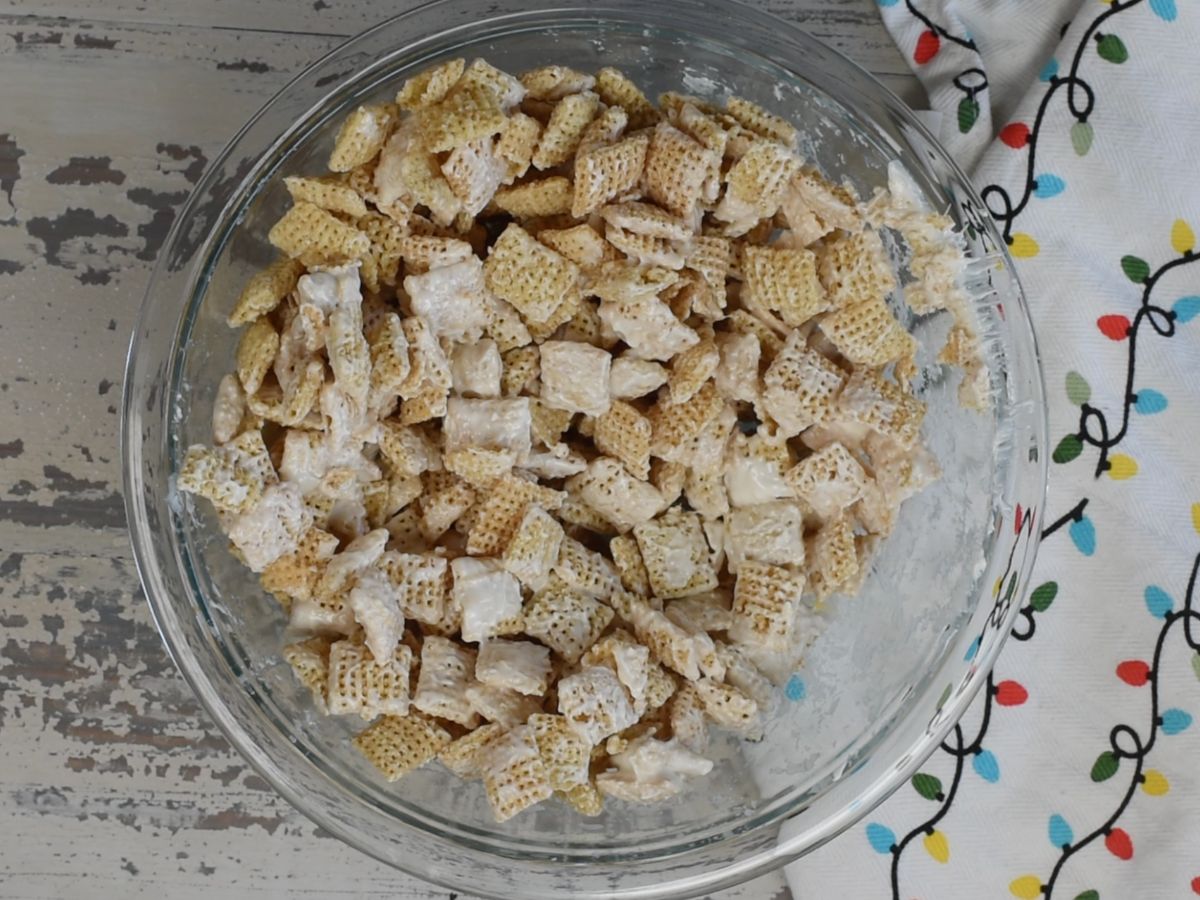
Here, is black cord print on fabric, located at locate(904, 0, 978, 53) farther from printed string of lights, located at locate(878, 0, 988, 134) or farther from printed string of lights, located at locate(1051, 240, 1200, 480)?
printed string of lights, located at locate(1051, 240, 1200, 480)

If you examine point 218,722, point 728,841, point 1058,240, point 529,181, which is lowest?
point 728,841

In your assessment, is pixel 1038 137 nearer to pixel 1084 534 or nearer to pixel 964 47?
pixel 964 47

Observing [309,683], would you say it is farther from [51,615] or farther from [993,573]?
[993,573]

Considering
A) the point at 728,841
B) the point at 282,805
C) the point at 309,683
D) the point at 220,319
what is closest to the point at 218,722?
the point at 309,683

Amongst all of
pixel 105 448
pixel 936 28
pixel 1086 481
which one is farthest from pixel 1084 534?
pixel 105 448

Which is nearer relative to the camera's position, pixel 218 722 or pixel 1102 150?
pixel 218 722

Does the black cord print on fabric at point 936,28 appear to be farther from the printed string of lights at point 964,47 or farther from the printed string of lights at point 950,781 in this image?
the printed string of lights at point 950,781

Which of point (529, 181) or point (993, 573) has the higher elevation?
point (529, 181)
